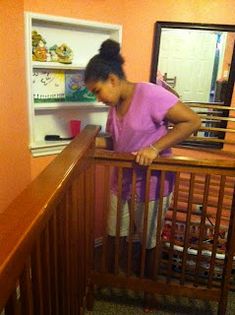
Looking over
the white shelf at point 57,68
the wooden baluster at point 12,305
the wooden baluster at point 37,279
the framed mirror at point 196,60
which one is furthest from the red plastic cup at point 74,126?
the wooden baluster at point 12,305

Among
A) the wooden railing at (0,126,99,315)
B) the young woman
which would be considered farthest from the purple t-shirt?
the wooden railing at (0,126,99,315)

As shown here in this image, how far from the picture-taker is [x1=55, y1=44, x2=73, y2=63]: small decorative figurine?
2092 millimetres

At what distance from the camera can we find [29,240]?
22.5 inches

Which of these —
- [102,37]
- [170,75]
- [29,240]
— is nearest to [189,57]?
[170,75]

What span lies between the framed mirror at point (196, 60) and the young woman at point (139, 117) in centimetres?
91

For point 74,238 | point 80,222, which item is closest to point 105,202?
point 80,222

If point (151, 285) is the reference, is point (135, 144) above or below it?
above

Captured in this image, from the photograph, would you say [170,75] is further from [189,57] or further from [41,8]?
[41,8]

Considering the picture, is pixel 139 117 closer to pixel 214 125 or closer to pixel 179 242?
pixel 179 242

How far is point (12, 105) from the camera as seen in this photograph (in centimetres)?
178

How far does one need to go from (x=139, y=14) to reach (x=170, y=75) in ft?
1.68

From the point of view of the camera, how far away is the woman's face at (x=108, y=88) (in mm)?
1447

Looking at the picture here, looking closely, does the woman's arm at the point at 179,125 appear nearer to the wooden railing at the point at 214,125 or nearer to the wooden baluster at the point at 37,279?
the wooden baluster at the point at 37,279

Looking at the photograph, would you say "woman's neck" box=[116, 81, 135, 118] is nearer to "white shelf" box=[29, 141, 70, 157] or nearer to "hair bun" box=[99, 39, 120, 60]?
"hair bun" box=[99, 39, 120, 60]
